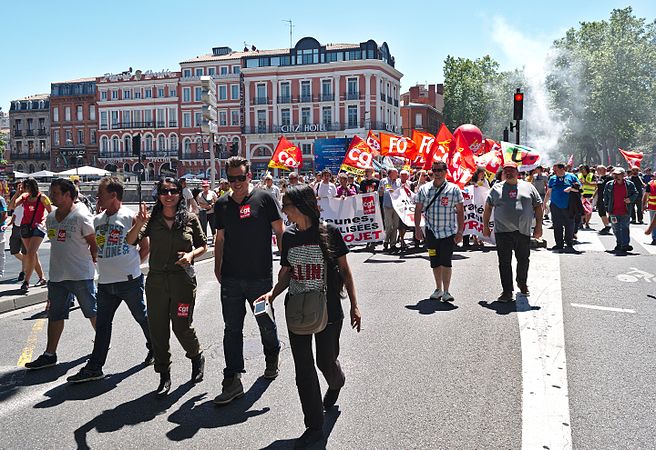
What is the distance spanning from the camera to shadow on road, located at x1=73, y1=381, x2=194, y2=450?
14.5ft

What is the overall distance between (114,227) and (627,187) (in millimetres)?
11303

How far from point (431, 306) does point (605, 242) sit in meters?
8.87

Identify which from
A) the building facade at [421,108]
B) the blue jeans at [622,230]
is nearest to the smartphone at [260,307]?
the blue jeans at [622,230]

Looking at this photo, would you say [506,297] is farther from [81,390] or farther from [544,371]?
[81,390]

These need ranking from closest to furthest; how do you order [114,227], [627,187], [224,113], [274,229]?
[274,229] < [114,227] < [627,187] < [224,113]

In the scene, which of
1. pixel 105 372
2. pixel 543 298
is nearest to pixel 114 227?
pixel 105 372

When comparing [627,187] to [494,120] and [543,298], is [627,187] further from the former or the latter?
[494,120]

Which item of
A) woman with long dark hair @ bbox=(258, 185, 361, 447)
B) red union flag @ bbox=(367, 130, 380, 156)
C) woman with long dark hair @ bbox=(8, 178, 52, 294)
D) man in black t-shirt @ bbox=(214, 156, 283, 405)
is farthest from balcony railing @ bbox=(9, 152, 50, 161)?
woman with long dark hair @ bbox=(258, 185, 361, 447)

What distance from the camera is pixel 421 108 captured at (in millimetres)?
90062

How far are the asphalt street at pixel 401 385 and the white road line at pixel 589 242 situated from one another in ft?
17.6

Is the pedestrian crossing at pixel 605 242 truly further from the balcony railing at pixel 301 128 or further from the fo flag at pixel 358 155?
the balcony railing at pixel 301 128

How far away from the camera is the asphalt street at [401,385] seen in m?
4.29

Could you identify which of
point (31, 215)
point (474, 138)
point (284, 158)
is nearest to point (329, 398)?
point (31, 215)

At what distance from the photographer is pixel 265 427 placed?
4.42m
